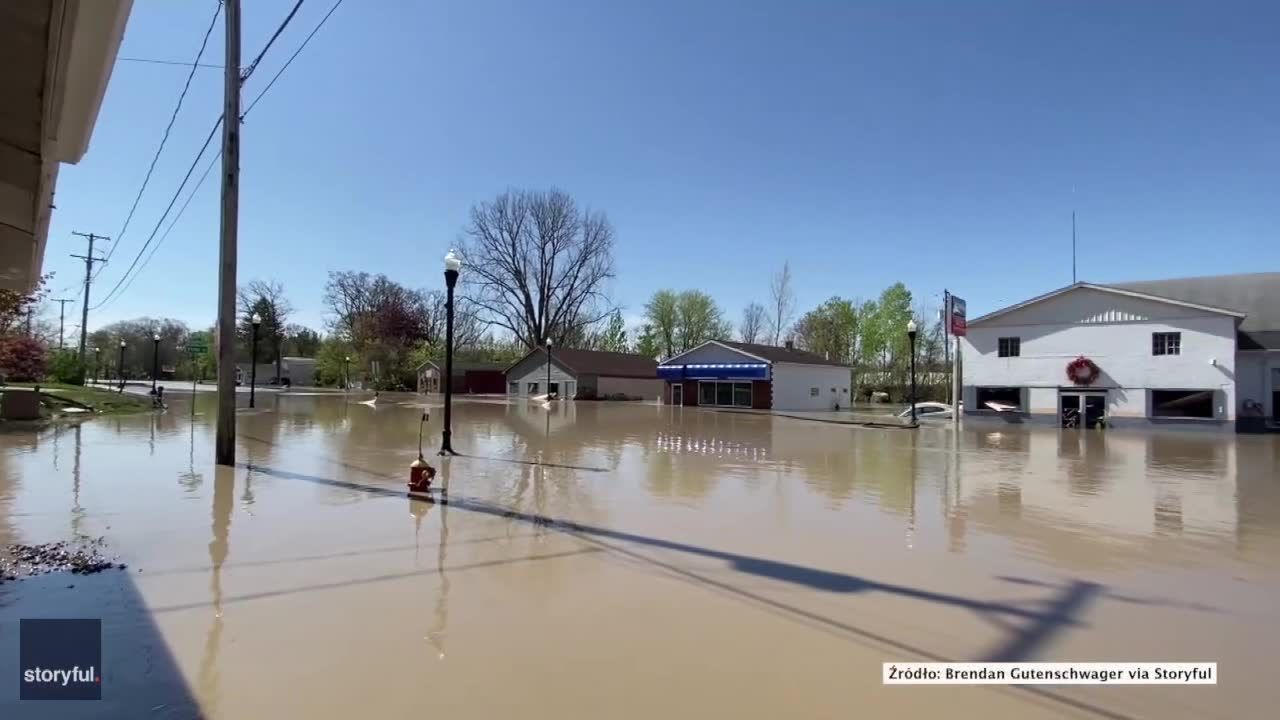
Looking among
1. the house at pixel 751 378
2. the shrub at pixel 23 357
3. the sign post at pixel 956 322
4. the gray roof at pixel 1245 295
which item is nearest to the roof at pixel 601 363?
the house at pixel 751 378

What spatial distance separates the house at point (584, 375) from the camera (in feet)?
162

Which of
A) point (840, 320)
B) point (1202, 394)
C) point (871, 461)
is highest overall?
point (840, 320)

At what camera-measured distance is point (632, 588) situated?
5461 millimetres

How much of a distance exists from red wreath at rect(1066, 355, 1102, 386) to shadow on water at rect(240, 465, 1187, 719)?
25.8 metres

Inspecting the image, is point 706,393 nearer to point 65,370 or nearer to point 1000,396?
point 1000,396

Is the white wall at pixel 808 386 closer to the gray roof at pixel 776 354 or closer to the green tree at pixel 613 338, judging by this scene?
the gray roof at pixel 776 354

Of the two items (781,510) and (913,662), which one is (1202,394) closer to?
(781,510)

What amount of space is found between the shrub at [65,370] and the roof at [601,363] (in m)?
28.8

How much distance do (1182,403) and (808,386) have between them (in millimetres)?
19495

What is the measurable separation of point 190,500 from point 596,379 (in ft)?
136

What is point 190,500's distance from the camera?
28.6 ft

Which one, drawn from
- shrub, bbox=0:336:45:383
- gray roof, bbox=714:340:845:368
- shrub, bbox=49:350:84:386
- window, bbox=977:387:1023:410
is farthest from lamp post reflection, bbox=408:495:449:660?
shrub, bbox=49:350:84:386

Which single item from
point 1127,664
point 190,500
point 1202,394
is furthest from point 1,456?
point 1202,394

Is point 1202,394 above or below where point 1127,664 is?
above
